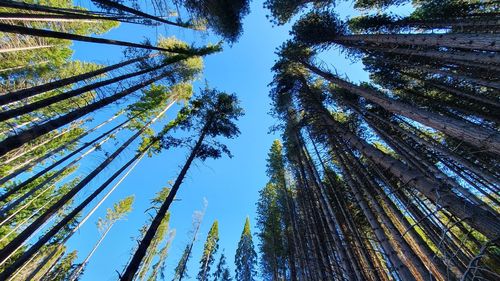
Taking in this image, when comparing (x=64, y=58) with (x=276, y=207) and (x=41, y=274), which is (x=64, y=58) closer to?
(x=41, y=274)

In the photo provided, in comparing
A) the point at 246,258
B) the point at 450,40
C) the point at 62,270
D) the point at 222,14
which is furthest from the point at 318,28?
the point at 62,270

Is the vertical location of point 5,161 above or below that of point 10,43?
below

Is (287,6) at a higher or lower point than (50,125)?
higher

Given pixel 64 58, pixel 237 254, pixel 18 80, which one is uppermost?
pixel 64 58

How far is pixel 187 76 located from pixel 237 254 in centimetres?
1606

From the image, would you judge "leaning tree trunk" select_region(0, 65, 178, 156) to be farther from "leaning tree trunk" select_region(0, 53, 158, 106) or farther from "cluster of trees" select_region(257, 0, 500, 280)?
"cluster of trees" select_region(257, 0, 500, 280)

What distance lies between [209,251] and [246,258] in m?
4.74

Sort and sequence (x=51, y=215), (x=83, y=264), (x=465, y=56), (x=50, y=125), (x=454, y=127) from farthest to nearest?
(x=83, y=264), (x=51, y=215), (x=465, y=56), (x=50, y=125), (x=454, y=127)

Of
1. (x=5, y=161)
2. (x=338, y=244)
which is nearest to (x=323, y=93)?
(x=338, y=244)

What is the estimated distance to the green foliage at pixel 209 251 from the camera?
2284cm

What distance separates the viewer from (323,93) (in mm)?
12375

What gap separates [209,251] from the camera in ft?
77.9

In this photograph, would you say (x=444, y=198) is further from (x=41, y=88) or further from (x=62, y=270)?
(x=62, y=270)

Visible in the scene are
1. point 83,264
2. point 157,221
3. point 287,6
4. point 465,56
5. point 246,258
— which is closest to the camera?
point 465,56
